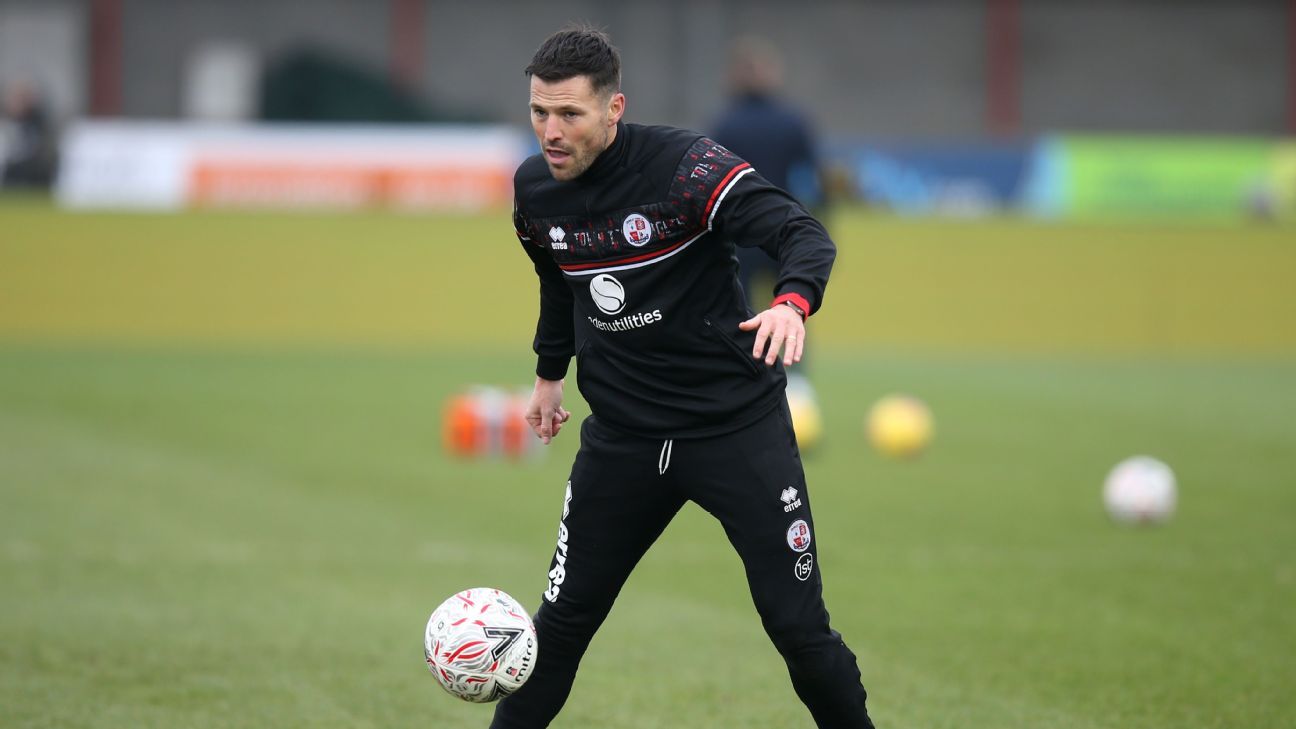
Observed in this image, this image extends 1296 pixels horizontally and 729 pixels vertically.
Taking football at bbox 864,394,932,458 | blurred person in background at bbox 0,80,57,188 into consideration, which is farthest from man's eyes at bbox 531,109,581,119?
blurred person in background at bbox 0,80,57,188

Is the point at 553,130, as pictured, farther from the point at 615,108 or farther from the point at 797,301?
the point at 797,301

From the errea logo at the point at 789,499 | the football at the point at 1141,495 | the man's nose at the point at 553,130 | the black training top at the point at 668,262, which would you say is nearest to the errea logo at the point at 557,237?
the black training top at the point at 668,262

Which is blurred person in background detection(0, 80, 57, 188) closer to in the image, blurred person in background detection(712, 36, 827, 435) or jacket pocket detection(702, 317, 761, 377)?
blurred person in background detection(712, 36, 827, 435)

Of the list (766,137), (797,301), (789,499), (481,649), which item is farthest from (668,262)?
(766,137)

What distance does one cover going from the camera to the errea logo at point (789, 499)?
184 inches

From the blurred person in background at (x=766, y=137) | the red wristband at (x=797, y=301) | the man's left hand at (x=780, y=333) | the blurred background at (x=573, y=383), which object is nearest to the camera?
the man's left hand at (x=780, y=333)

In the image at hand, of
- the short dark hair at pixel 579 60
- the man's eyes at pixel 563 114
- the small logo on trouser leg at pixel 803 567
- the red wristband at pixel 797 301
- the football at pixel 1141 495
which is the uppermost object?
the short dark hair at pixel 579 60

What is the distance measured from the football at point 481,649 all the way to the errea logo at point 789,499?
0.88 metres

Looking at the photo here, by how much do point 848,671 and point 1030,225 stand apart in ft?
53.2

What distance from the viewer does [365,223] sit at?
19.9 metres

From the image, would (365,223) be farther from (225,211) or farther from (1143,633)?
(1143,633)

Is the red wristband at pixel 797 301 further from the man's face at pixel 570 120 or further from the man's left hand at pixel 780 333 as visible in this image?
the man's face at pixel 570 120

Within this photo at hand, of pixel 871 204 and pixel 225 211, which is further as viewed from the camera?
pixel 871 204

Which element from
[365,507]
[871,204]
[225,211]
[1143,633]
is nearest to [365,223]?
[225,211]
